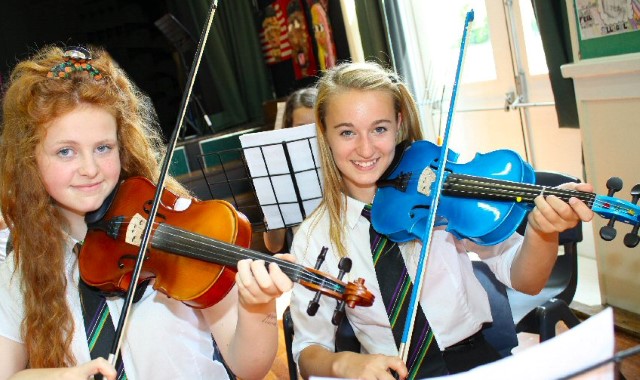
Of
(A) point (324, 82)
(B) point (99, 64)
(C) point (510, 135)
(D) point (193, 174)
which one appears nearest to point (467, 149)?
(C) point (510, 135)

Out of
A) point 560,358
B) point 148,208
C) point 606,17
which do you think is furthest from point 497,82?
point 560,358

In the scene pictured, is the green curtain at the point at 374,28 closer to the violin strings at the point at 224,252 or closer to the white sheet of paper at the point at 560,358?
the violin strings at the point at 224,252

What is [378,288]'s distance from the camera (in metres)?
1.36

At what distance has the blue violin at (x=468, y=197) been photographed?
1.15 metres

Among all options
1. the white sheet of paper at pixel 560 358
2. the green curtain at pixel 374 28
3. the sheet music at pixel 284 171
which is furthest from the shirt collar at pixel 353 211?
the green curtain at pixel 374 28

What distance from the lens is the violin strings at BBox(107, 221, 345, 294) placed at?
1.02 meters

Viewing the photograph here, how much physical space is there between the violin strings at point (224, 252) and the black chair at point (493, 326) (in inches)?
13.7

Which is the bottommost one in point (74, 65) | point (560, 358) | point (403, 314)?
point (403, 314)

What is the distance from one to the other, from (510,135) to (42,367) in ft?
8.22

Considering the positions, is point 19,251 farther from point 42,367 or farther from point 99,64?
point 99,64

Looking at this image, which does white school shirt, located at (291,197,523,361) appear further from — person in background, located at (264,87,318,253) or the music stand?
the music stand

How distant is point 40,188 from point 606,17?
5.70ft

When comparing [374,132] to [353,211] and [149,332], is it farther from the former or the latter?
[149,332]

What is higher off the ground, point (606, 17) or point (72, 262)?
point (606, 17)
